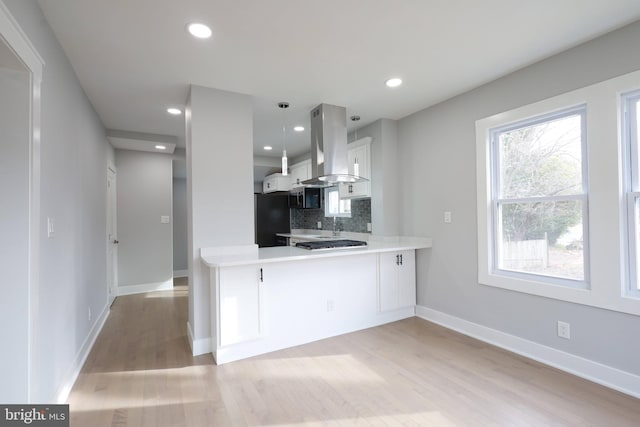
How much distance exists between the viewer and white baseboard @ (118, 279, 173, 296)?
16.6 ft

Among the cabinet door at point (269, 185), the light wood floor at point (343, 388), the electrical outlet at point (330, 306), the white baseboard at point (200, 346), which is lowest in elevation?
the light wood floor at point (343, 388)

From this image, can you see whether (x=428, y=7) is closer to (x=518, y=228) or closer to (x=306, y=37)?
(x=306, y=37)

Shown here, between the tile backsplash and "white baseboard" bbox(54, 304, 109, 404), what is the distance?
11.7 feet

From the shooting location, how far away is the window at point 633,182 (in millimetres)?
2104

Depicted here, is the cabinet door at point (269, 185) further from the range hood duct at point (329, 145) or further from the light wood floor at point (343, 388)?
the light wood floor at point (343, 388)

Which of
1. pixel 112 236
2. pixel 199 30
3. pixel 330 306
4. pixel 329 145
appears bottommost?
pixel 330 306

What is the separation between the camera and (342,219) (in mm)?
5324

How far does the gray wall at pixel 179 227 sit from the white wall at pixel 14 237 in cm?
540

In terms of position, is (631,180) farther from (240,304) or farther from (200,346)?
Answer: (200,346)

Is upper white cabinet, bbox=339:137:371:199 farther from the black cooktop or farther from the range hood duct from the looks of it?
the black cooktop

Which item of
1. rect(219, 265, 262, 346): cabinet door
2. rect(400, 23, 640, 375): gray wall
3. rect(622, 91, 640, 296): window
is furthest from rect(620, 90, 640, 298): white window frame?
rect(219, 265, 262, 346): cabinet door

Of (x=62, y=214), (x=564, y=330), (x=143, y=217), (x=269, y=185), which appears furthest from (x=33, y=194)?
(x=269, y=185)

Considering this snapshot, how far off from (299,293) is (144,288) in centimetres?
356

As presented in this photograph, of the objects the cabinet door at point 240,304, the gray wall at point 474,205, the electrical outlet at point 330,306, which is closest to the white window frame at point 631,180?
Answer: the gray wall at point 474,205
